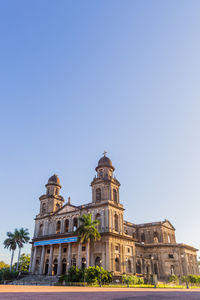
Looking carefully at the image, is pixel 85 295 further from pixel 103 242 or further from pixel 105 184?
pixel 105 184

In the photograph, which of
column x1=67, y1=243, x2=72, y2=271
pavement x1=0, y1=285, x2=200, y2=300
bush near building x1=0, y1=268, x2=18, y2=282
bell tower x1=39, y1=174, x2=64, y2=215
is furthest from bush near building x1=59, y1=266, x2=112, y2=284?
bell tower x1=39, y1=174, x2=64, y2=215

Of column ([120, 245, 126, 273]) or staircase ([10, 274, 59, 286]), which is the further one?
column ([120, 245, 126, 273])

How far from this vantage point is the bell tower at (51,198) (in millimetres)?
60781

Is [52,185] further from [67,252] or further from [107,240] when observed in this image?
[107,240]

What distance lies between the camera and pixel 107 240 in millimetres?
45469

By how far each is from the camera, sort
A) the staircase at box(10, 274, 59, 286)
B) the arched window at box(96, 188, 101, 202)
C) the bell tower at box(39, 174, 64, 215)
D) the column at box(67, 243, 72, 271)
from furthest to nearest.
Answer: the bell tower at box(39, 174, 64, 215) < the arched window at box(96, 188, 101, 202) < the column at box(67, 243, 72, 271) < the staircase at box(10, 274, 59, 286)

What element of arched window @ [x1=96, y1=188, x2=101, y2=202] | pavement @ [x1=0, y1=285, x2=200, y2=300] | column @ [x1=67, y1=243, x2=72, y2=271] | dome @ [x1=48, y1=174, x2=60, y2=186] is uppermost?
dome @ [x1=48, y1=174, x2=60, y2=186]

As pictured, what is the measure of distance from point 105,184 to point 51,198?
56.7 ft

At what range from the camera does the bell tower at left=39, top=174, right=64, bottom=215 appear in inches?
2393

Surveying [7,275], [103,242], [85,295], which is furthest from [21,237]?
[85,295]

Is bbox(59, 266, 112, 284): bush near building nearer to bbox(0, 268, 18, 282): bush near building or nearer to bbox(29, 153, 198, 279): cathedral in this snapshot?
bbox(29, 153, 198, 279): cathedral

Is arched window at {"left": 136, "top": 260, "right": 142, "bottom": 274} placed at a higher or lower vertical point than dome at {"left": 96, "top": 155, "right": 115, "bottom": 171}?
lower

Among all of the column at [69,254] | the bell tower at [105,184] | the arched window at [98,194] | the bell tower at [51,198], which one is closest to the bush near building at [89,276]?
the column at [69,254]

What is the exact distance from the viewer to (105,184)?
51.8 m
